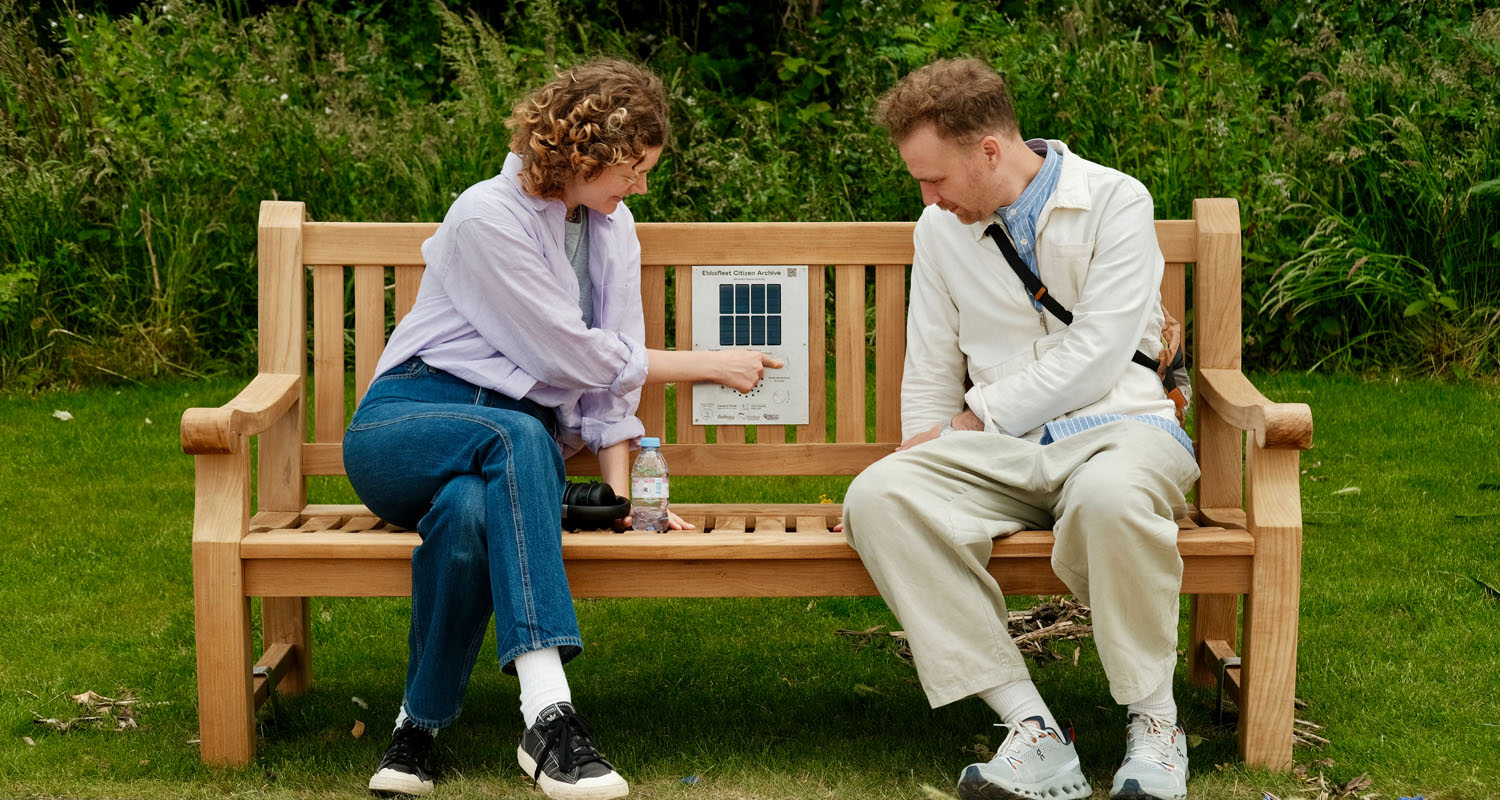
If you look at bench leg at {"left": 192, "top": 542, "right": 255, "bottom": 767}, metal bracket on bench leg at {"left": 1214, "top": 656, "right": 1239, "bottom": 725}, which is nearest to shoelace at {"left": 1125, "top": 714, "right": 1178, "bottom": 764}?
metal bracket on bench leg at {"left": 1214, "top": 656, "right": 1239, "bottom": 725}

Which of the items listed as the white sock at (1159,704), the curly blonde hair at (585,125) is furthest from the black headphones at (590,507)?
the white sock at (1159,704)

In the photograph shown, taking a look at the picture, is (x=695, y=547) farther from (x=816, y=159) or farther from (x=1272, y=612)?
(x=816, y=159)

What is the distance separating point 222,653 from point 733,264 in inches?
56.8

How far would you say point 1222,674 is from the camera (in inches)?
144

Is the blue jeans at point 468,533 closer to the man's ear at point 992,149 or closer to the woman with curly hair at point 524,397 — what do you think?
the woman with curly hair at point 524,397

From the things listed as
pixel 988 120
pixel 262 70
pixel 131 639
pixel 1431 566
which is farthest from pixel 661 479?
pixel 262 70

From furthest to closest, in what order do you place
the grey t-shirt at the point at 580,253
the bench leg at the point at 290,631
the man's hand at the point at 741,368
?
the bench leg at the point at 290,631, the man's hand at the point at 741,368, the grey t-shirt at the point at 580,253

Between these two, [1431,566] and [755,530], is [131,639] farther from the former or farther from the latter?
[1431,566]

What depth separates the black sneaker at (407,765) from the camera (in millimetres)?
3145

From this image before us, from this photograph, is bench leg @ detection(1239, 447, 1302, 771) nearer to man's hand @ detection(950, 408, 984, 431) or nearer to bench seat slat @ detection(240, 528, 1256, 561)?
bench seat slat @ detection(240, 528, 1256, 561)

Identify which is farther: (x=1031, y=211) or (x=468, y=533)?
(x=1031, y=211)

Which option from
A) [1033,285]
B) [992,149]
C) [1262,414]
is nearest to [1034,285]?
[1033,285]

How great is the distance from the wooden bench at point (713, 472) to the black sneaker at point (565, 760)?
31 centimetres

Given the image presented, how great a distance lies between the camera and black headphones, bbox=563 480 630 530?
3373mm
